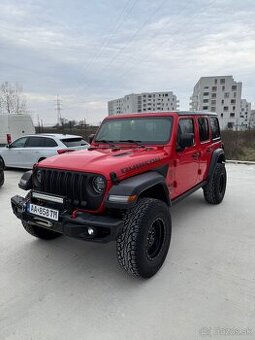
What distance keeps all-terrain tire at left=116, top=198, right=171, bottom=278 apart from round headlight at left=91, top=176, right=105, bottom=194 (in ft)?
1.14

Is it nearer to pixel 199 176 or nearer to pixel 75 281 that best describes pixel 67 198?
pixel 75 281

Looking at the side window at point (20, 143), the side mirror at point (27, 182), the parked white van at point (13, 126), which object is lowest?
the side mirror at point (27, 182)

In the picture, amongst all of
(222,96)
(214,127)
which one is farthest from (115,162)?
(222,96)

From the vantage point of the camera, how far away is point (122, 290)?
8.81 feet

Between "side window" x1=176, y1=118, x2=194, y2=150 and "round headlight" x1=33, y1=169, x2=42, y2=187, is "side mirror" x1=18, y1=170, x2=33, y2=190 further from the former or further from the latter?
"side window" x1=176, y1=118, x2=194, y2=150

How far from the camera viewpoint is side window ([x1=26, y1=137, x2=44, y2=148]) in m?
8.77

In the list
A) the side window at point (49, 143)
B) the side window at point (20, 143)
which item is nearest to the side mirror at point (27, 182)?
the side window at point (49, 143)

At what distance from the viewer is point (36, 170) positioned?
10.8 feet

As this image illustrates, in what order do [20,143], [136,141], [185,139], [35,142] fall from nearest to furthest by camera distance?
[185,139], [136,141], [35,142], [20,143]

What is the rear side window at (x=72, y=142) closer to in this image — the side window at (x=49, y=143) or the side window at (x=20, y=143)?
the side window at (x=49, y=143)

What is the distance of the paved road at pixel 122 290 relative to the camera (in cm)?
219

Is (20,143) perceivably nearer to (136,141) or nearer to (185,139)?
(136,141)

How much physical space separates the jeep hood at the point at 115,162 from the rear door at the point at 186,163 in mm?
406

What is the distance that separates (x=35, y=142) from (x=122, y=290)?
7210 millimetres
